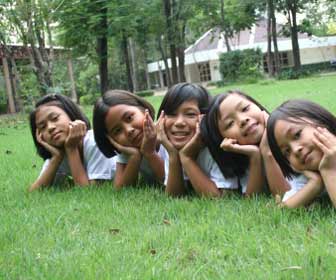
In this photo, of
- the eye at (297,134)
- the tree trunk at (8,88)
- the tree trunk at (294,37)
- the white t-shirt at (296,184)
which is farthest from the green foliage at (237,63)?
the eye at (297,134)

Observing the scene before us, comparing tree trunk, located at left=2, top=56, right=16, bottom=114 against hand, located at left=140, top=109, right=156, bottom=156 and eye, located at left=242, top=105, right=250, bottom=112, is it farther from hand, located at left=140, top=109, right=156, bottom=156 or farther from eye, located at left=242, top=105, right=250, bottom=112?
eye, located at left=242, top=105, right=250, bottom=112

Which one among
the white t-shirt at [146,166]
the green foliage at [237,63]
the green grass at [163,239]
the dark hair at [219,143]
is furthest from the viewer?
the green foliage at [237,63]

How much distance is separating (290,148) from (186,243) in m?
0.65

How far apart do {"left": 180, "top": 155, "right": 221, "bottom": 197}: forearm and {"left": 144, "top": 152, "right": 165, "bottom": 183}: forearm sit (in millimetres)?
410

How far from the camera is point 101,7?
15539mm

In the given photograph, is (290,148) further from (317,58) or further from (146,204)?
(317,58)

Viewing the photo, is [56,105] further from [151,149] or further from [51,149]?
[151,149]

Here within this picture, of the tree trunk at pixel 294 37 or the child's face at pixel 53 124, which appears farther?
the tree trunk at pixel 294 37

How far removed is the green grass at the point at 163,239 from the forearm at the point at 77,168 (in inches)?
17.8

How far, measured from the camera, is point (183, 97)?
3039mm

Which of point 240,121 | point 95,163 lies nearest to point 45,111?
point 95,163

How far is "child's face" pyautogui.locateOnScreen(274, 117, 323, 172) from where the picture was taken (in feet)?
7.70

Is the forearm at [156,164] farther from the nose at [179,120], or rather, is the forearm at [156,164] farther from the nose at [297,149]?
the nose at [297,149]

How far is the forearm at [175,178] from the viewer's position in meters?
3.07
